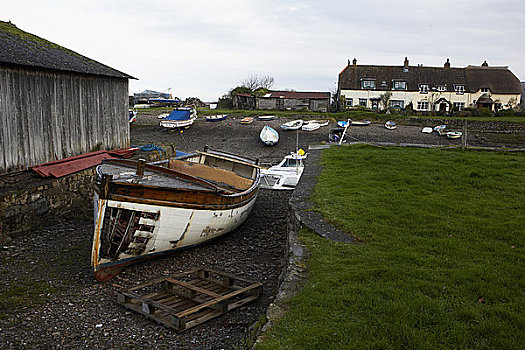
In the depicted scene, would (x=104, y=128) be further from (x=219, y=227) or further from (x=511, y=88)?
(x=511, y=88)

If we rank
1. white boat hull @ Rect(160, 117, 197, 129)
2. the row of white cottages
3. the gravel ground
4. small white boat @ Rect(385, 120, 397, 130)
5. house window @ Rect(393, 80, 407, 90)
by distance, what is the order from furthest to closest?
house window @ Rect(393, 80, 407, 90) → the row of white cottages → small white boat @ Rect(385, 120, 397, 130) → white boat hull @ Rect(160, 117, 197, 129) → the gravel ground

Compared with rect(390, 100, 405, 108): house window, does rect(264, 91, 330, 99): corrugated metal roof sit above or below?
above

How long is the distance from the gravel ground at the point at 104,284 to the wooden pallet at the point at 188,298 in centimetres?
12

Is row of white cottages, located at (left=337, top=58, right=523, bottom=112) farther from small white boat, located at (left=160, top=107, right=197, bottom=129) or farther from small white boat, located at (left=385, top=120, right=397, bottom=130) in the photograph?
small white boat, located at (left=160, top=107, right=197, bottom=129)

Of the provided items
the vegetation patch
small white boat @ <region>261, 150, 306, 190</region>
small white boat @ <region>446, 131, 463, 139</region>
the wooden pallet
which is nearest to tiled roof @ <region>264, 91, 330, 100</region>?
small white boat @ <region>446, 131, 463, 139</region>

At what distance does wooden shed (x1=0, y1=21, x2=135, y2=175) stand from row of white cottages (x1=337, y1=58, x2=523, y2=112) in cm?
3798

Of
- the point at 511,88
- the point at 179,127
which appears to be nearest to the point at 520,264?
the point at 179,127

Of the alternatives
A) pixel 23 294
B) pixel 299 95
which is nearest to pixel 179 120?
pixel 299 95

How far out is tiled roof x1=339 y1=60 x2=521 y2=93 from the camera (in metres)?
51.7

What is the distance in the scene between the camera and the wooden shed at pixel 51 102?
12156 mm

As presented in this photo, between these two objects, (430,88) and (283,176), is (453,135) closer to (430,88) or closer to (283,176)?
(430,88)

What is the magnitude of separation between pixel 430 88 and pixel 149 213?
49.9 meters

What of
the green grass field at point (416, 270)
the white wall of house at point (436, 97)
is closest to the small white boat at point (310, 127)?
the white wall of house at point (436, 97)

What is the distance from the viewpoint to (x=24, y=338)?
240 inches
